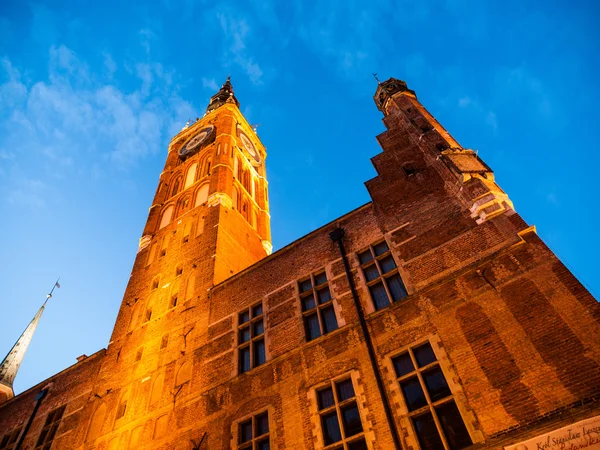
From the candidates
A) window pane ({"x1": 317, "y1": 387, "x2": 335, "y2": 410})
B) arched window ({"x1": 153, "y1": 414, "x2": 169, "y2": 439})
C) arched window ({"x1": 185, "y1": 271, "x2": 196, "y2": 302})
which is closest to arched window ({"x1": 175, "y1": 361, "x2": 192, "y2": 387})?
arched window ({"x1": 153, "y1": 414, "x2": 169, "y2": 439})

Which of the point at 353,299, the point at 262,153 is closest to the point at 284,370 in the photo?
the point at 353,299

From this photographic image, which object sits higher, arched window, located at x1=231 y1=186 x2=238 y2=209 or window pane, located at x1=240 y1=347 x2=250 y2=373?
arched window, located at x1=231 y1=186 x2=238 y2=209

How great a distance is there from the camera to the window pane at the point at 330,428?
992cm

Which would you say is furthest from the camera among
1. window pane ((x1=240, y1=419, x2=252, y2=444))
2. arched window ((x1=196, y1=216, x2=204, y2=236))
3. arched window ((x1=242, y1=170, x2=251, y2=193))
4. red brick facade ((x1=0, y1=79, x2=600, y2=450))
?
arched window ((x1=242, y1=170, x2=251, y2=193))

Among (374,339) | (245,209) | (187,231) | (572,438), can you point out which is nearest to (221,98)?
(245,209)

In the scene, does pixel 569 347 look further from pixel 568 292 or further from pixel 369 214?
pixel 369 214

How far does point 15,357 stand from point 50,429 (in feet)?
65.9

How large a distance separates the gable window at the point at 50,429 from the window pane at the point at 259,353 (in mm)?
8615

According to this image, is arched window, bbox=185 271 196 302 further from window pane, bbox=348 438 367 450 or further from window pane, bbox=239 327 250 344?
window pane, bbox=348 438 367 450

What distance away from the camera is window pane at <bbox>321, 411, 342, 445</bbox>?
992 centimetres

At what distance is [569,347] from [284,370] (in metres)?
6.80

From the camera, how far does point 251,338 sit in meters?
13.8

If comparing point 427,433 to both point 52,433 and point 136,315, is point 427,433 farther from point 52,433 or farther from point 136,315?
point 136,315

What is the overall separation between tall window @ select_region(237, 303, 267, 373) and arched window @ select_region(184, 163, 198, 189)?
1511 cm
